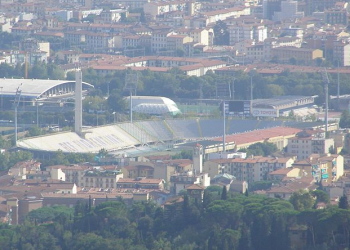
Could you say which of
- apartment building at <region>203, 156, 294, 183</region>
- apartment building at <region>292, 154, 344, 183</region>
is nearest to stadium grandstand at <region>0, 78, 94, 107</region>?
apartment building at <region>203, 156, 294, 183</region>

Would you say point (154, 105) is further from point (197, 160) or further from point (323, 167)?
point (323, 167)

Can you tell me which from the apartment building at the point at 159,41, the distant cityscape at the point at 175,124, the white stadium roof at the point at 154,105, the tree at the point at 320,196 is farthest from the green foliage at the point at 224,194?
the apartment building at the point at 159,41

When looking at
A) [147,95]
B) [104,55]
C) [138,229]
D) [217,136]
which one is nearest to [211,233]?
[138,229]

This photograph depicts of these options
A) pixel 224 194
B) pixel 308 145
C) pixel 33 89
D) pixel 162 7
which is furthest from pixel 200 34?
pixel 224 194

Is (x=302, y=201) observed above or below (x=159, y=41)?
below

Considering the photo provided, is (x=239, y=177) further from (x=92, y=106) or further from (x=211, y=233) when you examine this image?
(x=92, y=106)

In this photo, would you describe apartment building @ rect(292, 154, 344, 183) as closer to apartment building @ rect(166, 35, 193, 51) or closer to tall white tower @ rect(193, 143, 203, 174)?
tall white tower @ rect(193, 143, 203, 174)

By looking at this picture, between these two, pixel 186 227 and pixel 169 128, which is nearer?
pixel 186 227

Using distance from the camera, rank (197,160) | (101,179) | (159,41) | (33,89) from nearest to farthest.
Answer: (101,179) → (197,160) → (33,89) → (159,41)

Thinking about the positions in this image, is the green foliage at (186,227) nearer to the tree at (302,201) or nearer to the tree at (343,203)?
the tree at (302,201)
